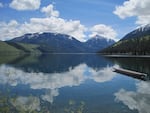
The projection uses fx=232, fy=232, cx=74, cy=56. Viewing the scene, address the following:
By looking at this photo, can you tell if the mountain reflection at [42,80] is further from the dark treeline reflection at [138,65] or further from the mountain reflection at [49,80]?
the dark treeline reflection at [138,65]

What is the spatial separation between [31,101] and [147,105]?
14.2 meters

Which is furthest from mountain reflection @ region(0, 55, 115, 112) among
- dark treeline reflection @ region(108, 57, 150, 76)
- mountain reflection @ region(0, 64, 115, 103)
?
dark treeline reflection @ region(108, 57, 150, 76)

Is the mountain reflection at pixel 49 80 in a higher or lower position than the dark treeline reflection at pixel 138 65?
lower

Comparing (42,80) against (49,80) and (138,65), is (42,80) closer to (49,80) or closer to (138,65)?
(49,80)

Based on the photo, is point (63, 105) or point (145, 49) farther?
point (145, 49)

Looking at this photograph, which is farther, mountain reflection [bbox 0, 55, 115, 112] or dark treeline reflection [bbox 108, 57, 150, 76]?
dark treeline reflection [bbox 108, 57, 150, 76]

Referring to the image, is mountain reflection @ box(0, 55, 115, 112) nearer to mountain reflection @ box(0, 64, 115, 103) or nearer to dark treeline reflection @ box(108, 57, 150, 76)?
mountain reflection @ box(0, 64, 115, 103)

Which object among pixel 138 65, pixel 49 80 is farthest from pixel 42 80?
pixel 138 65

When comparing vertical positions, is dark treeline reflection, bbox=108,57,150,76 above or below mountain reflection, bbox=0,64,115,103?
above

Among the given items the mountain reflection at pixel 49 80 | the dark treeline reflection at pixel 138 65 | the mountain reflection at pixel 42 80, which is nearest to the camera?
the mountain reflection at pixel 42 80

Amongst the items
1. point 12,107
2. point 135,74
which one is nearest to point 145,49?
point 135,74

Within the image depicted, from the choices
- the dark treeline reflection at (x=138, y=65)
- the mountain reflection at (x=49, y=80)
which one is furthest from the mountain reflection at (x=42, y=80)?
the dark treeline reflection at (x=138, y=65)

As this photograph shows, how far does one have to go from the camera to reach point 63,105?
90.2 ft

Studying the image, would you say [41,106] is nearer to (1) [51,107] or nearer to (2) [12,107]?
(1) [51,107]
